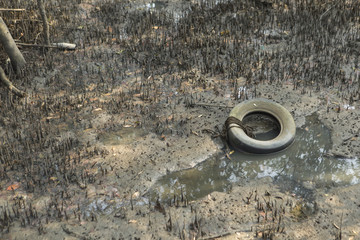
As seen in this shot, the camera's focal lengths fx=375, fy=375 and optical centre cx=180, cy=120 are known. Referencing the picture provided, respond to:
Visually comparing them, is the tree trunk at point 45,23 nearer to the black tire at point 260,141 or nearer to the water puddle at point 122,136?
the water puddle at point 122,136

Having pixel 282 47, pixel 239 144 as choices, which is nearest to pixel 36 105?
pixel 239 144

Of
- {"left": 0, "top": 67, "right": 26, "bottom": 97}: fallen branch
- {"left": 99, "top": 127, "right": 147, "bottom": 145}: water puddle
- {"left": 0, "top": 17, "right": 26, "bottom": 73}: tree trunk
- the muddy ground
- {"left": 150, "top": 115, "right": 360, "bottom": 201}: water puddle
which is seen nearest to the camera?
the muddy ground

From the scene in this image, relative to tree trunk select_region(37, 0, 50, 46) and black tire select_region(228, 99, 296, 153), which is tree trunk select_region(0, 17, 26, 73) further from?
black tire select_region(228, 99, 296, 153)

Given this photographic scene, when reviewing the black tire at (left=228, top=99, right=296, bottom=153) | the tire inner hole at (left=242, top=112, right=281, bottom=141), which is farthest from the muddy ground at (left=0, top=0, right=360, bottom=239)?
the tire inner hole at (left=242, top=112, right=281, bottom=141)

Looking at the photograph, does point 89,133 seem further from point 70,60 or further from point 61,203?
point 70,60

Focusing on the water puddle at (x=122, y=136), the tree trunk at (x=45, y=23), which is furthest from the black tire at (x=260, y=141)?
the tree trunk at (x=45, y=23)

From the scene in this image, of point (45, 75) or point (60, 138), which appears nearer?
point (60, 138)
